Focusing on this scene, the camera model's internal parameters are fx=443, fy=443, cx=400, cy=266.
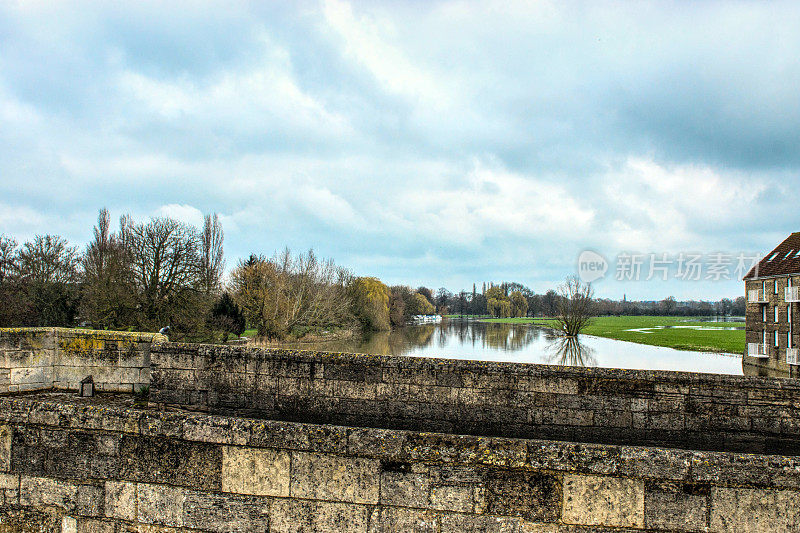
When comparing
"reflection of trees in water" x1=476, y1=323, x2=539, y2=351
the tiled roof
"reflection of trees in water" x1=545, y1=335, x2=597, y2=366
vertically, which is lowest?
"reflection of trees in water" x1=476, y1=323, x2=539, y2=351

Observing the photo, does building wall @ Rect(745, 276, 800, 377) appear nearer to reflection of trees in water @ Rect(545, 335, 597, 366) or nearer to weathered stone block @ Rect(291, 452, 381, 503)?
reflection of trees in water @ Rect(545, 335, 597, 366)

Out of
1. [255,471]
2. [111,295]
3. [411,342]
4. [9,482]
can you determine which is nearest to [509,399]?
[255,471]

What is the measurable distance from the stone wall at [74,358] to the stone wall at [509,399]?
1494 millimetres

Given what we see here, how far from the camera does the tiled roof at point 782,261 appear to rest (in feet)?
78.8

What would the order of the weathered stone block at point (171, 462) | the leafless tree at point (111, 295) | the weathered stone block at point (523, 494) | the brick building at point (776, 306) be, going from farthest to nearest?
the brick building at point (776, 306)
the leafless tree at point (111, 295)
the weathered stone block at point (171, 462)
the weathered stone block at point (523, 494)

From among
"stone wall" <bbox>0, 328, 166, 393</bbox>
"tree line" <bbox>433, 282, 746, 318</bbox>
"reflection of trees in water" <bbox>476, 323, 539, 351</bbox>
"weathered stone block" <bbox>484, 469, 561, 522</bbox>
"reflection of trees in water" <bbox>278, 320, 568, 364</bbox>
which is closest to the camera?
"weathered stone block" <bbox>484, 469, 561, 522</bbox>

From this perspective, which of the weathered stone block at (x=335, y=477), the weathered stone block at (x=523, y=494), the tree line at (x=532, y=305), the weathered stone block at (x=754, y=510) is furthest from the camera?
the tree line at (x=532, y=305)

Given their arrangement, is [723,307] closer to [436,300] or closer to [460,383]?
[436,300]

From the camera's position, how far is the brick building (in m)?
23.1

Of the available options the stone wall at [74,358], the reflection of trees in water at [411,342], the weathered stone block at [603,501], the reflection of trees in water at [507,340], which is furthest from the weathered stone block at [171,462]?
the reflection of trees in water at [507,340]

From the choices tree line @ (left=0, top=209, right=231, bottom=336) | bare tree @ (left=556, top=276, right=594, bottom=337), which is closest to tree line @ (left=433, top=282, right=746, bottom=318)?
bare tree @ (left=556, top=276, right=594, bottom=337)

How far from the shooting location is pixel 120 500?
8.37 feet

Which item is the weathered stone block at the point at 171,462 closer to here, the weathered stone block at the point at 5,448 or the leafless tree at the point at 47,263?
the weathered stone block at the point at 5,448

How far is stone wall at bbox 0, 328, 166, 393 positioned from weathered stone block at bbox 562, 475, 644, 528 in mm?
6067
